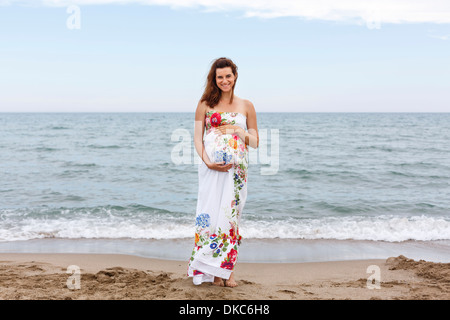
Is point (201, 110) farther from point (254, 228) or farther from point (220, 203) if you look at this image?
point (254, 228)

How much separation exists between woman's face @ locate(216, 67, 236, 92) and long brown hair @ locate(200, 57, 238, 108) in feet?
0.14

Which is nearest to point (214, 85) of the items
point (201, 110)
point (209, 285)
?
point (201, 110)

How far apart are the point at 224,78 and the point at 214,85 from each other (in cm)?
13

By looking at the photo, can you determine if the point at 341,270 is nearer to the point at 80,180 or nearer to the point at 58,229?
the point at 58,229

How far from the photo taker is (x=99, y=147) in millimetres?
20734

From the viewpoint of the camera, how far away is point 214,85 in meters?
3.87

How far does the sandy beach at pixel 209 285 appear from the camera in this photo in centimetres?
371

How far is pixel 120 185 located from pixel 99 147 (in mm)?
10203

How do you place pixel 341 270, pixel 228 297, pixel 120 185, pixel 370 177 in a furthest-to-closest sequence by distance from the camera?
pixel 370 177 < pixel 120 185 < pixel 341 270 < pixel 228 297

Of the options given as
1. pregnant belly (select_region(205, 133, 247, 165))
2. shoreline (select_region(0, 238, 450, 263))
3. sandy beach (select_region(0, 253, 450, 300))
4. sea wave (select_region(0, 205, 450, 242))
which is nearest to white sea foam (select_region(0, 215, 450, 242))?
sea wave (select_region(0, 205, 450, 242))

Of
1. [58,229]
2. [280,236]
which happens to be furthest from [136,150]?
[280,236]

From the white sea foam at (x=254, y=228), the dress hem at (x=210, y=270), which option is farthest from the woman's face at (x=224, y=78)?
the white sea foam at (x=254, y=228)

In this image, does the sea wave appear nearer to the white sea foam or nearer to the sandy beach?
the white sea foam

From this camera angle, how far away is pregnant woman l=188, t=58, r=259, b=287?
375 cm
